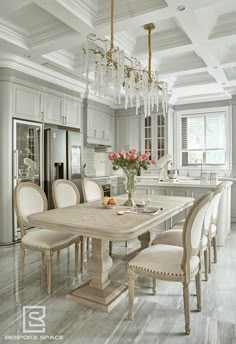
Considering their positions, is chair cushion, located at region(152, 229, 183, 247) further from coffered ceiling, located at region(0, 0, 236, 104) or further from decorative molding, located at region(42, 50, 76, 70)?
decorative molding, located at region(42, 50, 76, 70)

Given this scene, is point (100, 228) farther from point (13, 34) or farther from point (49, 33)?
point (13, 34)

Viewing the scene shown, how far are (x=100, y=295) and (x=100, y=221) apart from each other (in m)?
0.69

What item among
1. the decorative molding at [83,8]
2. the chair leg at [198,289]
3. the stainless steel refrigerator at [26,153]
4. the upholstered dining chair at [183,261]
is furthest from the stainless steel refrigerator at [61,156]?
the chair leg at [198,289]

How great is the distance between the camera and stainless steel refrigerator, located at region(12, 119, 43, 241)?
4.05 meters

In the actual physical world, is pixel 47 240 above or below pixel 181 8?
below

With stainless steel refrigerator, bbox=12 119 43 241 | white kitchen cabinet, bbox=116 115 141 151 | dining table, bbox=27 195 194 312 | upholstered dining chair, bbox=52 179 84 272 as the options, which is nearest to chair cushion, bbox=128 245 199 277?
dining table, bbox=27 195 194 312

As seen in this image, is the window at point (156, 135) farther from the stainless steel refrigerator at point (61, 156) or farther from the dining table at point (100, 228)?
the dining table at point (100, 228)

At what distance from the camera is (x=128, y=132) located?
266 inches

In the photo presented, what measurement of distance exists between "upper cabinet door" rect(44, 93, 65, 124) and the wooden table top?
2.32 meters

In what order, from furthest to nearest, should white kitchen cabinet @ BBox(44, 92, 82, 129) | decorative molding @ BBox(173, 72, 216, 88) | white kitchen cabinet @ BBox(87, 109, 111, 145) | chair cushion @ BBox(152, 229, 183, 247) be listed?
1. white kitchen cabinet @ BBox(87, 109, 111, 145)
2. decorative molding @ BBox(173, 72, 216, 88)
3. white kitchen cabinet @ BBox(44, 92, 82, 129)
4. chair cushion @ BBox(152, 229, 183, 247)

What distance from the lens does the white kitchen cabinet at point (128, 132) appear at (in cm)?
664

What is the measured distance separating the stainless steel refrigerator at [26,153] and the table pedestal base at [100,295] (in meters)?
2.00

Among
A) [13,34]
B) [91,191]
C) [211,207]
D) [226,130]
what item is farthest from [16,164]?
[226,130]

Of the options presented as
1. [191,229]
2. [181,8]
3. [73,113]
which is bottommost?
[191,229]
